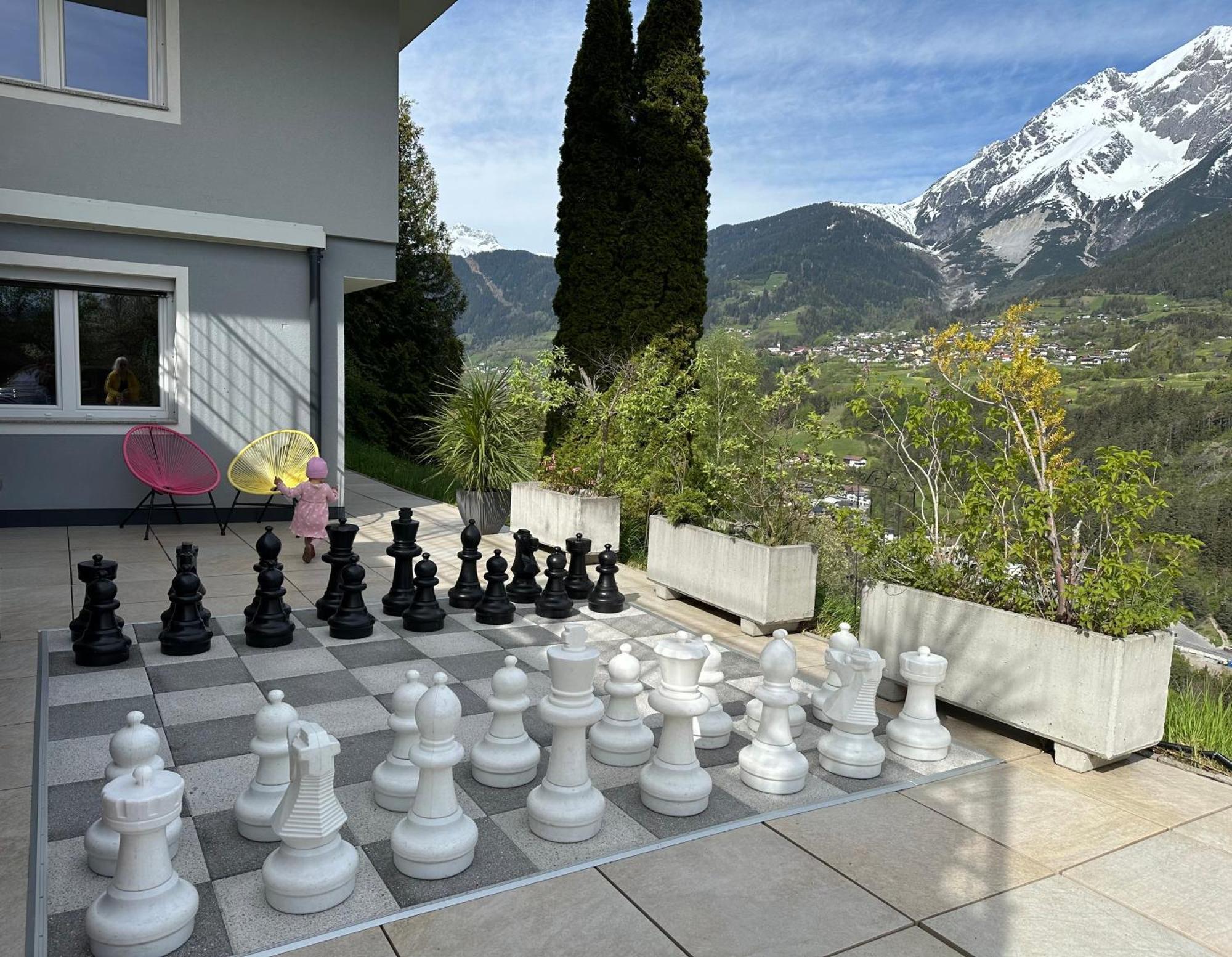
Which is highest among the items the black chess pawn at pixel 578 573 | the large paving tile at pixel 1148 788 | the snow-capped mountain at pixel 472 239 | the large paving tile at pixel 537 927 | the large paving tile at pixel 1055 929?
the snow-capped mountain at pixel 472 239

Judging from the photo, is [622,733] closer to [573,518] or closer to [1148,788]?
[1148,788]

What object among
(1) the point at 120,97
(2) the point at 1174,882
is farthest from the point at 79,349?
(2) the point at 1174,882

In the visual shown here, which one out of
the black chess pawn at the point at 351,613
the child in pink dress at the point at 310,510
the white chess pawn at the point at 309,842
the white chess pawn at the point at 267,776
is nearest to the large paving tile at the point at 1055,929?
the white chess pawn at the point at 309,842

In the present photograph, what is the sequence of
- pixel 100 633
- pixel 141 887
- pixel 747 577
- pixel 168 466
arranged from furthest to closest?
pixel 168 466
pixel 747 577
pixel 100 633
pixel 141 887

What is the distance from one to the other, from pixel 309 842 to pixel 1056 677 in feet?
8.43

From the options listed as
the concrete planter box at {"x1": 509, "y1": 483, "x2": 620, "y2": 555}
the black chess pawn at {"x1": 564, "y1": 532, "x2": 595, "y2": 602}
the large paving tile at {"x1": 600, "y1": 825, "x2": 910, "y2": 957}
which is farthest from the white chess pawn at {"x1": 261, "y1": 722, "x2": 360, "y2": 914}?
the concrete planter box at {"x1": 509, "y1": 483, "x2": 620, "y2": 555}

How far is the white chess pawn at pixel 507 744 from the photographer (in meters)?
2.63

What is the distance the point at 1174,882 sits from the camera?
2291 mm

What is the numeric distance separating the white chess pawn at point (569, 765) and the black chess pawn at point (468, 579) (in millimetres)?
2314

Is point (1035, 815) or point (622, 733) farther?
point (622, 733)

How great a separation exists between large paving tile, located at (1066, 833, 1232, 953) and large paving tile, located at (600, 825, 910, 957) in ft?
2.19

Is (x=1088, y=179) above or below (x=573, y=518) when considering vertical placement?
above

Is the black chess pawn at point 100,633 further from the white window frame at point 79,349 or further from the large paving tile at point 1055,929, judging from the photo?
the white window frame at point 79,349

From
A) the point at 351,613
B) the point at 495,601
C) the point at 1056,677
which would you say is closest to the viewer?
the point at 1056,677
